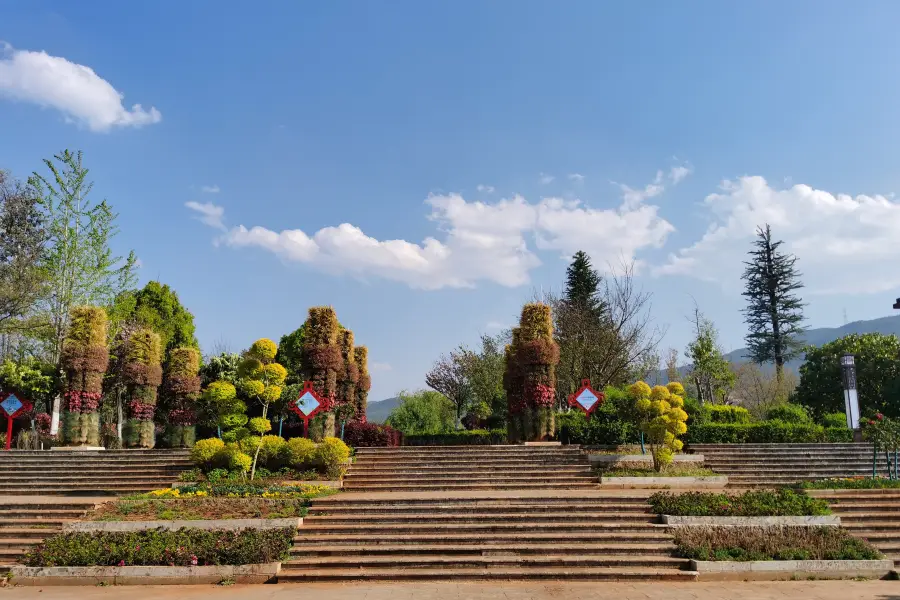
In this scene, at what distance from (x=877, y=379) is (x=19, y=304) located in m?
45.1

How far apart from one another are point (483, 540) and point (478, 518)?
2.72 feet

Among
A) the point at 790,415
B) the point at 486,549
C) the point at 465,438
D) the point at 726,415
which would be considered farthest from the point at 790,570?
the point at 790,415

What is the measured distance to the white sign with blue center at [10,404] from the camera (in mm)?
22344

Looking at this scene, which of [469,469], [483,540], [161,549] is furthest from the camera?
[469,469]

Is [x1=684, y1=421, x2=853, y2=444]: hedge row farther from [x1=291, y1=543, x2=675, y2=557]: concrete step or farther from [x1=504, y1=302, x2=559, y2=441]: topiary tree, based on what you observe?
[x1=291, y1=543, x2=675, y2=557]: concrete step

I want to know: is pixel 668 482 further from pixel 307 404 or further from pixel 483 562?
pixel 307 404

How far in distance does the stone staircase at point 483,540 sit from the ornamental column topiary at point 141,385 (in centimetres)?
Answer: 1276

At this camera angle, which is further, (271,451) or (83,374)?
(83,374)

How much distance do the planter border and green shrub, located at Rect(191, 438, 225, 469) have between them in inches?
398

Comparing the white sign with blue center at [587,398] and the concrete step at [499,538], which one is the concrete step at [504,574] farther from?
the white sign with blue center at [587,398]

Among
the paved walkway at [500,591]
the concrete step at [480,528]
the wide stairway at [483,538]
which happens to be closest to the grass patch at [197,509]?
the wide stairway at [483,538]

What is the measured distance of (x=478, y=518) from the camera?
39.9 feet

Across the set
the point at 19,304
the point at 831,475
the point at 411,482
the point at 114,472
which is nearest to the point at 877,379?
the point at 831,475

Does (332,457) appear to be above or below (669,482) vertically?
above
